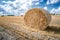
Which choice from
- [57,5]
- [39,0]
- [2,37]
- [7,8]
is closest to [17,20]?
[7,8]

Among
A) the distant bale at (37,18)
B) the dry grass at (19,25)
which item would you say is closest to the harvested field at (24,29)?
the dry grass at (19,25)

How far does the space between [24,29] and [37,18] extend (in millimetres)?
382

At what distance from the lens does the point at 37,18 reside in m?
3.65

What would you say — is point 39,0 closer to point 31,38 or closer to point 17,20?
point 17,20

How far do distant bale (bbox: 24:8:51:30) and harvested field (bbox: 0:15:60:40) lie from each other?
0.12m

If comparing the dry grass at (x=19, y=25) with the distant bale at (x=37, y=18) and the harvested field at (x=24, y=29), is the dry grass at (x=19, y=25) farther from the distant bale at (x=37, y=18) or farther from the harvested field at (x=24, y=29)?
the distant bale at (x=37, y=18)

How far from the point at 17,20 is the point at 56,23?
3.19 feet

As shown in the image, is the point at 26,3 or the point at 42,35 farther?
the point at 26,3

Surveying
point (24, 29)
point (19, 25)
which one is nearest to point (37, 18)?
point (24, 29)

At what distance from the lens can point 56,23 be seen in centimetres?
379

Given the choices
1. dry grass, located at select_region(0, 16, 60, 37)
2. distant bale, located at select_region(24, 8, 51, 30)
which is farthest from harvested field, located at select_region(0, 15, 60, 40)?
distant bale, located at select_region(24, 8, 51, 30)

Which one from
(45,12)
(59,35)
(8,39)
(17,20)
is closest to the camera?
(8,39)

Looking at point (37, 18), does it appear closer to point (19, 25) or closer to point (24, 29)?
point (24, 29)

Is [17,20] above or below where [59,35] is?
above
